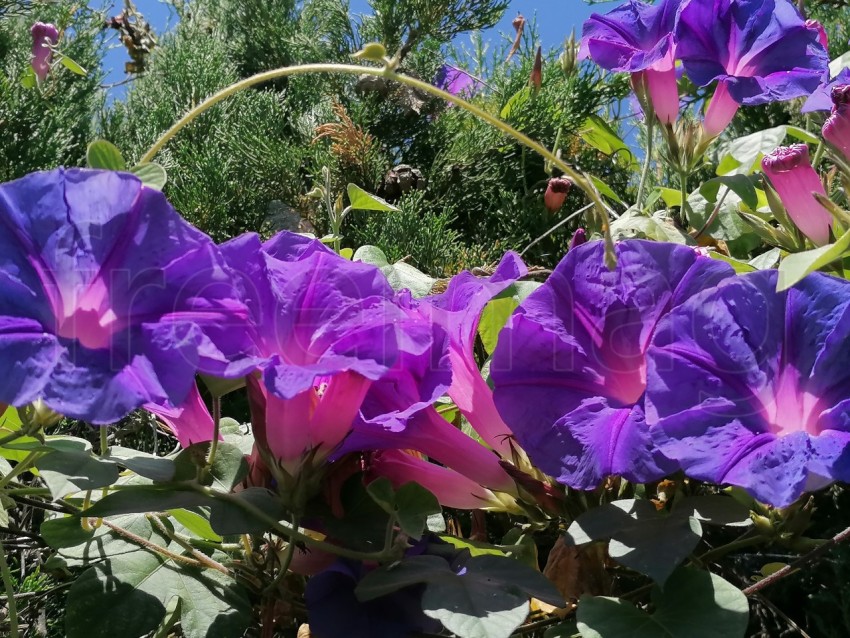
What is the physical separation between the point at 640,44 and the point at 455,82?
1184mm

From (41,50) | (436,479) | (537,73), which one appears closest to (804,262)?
(436,479)

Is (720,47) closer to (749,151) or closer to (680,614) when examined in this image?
(749,151)

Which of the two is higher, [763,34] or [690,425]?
[763,34]

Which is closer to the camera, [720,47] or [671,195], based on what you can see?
[720,47]

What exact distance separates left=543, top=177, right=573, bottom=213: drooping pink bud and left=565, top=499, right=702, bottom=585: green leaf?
902 millimetres

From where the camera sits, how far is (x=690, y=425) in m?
0.59

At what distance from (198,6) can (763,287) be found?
2.70m

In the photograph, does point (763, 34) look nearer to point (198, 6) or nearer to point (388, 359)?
point (388, 359)

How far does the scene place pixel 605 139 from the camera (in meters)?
1.58

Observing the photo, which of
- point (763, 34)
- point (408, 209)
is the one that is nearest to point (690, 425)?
point (763, 34)

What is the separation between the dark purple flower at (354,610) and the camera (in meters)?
0.63

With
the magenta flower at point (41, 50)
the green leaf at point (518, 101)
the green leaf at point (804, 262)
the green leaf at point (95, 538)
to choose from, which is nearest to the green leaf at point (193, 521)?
the green leaf at point (95, 538)

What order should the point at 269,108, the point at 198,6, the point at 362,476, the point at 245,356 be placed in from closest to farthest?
the point at 245,356, the point at 362,476, the point at 269,108, the point at 198,6

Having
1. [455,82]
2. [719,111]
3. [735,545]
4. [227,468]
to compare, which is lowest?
[735,545]
